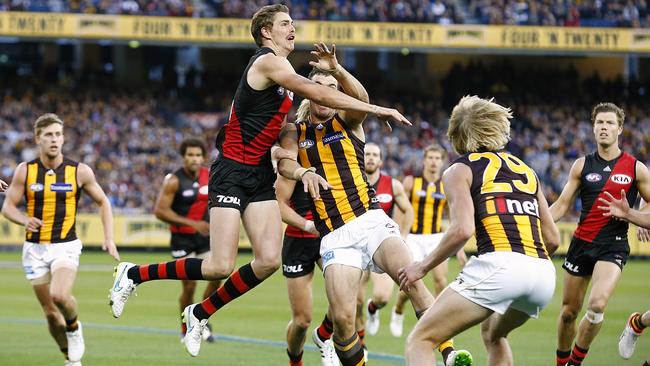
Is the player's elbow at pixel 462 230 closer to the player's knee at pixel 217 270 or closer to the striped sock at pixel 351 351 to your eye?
the striped sock at pixel 351 351

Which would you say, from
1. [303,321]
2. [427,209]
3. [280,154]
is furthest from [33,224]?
[427,209]

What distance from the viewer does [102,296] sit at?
801 inches

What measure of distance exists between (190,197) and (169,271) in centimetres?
524

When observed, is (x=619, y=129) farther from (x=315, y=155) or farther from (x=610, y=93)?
(x=610, y=93)

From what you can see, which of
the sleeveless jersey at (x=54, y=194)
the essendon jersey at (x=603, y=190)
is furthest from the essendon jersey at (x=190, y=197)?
the essendon jersey at (x=603, y=190)

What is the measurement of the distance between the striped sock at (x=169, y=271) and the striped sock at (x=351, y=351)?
134 cm

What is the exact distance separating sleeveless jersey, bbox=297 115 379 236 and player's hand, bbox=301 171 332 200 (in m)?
0.63

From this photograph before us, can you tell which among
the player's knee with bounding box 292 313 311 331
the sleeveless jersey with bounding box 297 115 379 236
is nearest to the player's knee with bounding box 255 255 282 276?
the sleeveless jersey with bounding box 297 115 379 236

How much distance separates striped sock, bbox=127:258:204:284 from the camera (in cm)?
886

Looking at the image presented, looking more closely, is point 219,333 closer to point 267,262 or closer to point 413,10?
point 267,262

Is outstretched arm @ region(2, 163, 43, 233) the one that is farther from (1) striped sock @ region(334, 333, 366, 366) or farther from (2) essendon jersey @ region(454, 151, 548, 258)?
(2) essendon jersey @ region(454, 151, 548, 258)

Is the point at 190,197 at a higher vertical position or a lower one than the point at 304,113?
lower

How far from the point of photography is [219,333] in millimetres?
14664

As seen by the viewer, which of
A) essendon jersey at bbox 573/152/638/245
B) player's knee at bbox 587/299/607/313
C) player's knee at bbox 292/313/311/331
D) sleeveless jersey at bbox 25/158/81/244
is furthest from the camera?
sleeveless jersey at bbox 25/158/81/244
